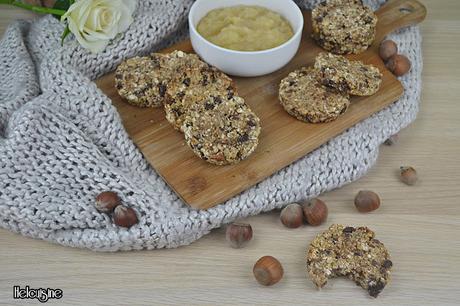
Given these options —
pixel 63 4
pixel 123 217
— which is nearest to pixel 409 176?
pixel 123 217

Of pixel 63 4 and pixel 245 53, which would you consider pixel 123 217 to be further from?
pixel 63 4

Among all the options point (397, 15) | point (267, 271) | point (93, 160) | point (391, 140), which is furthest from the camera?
point (397, 15)

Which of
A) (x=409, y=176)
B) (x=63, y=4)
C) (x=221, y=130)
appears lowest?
(x=409, y=176)

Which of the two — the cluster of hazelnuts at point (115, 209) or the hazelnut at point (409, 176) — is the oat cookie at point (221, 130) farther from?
the hazelnut at point (409, 176)

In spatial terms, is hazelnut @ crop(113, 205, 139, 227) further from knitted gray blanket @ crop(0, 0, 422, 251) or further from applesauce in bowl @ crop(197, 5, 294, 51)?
applesauce in bowl @ crop(197, 5, 294, 51)

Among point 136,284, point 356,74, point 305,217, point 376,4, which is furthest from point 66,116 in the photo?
point 376,4

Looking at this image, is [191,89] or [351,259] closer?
[351,259]
